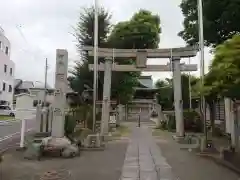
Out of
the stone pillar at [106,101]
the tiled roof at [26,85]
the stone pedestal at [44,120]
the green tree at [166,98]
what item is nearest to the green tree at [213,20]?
the stone pillar at [106,101]

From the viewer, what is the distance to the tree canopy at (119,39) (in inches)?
1023

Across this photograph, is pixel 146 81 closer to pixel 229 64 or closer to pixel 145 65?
pixel 145 65

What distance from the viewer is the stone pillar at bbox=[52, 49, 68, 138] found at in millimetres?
11516

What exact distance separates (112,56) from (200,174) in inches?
420

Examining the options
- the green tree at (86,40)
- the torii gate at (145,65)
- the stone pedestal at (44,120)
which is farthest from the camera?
the green tree at (86,40)

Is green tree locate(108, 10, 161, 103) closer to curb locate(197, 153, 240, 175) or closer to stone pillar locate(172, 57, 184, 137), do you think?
stone pillar locate(172, 57, 184, 137)

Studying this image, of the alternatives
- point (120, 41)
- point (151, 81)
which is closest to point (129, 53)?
point (120, 41)

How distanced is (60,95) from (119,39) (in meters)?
21.8

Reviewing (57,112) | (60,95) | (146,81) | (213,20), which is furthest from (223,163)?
(146,81)

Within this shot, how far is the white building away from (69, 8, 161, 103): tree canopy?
18.4 m

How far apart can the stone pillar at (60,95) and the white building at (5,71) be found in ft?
106

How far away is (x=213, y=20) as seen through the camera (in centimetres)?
1523

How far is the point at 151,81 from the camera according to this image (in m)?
59.9

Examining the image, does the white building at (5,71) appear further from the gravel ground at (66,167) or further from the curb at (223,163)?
the curb at (223,163)
